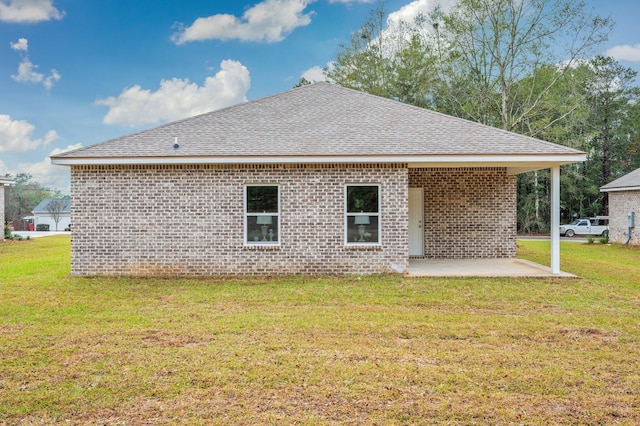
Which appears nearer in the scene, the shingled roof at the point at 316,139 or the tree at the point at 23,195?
the shingled roof at the point at 316,139

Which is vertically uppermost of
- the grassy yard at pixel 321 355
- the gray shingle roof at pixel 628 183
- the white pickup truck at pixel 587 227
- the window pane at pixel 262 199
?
the gray shingle roof at pixel 628 183

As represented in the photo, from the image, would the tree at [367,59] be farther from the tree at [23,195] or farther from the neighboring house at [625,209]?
the tree at [23,195]

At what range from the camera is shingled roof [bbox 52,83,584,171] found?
34.0 feet

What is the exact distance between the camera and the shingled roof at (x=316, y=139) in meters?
10.4

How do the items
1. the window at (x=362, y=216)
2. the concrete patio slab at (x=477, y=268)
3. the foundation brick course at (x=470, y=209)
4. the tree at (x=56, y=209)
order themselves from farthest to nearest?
the tree at (x=56, y=209) → the foundation brick course at (x=470, y=209) → the window at (x=362, y=216) → the concrete patio slab at (x=477, y=268)

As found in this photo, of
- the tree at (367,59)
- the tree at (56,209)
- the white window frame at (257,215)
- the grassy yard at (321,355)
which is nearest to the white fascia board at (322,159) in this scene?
the white window frame at (257,215)

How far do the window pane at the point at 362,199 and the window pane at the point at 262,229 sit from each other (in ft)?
6.33

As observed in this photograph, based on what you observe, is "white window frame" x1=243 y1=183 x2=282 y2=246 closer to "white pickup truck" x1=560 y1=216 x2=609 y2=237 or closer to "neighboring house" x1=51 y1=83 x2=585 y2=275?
"neighboring house" x1=51 y1=83 x2=585 y2=275

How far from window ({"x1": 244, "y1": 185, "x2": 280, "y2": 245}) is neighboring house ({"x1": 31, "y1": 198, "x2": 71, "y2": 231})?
44.9 metres

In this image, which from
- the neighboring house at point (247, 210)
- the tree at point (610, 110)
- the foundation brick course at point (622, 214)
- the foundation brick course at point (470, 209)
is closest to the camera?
the neighboring house at point (247, 210)

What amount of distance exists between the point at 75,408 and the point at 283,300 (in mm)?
4522

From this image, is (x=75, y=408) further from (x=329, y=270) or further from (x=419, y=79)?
(x=419, y=79)

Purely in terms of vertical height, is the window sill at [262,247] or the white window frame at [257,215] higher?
the white window frame at [257,215]

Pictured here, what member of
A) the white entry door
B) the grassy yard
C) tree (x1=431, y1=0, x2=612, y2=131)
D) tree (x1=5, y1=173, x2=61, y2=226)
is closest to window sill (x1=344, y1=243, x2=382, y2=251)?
the grassy yard
